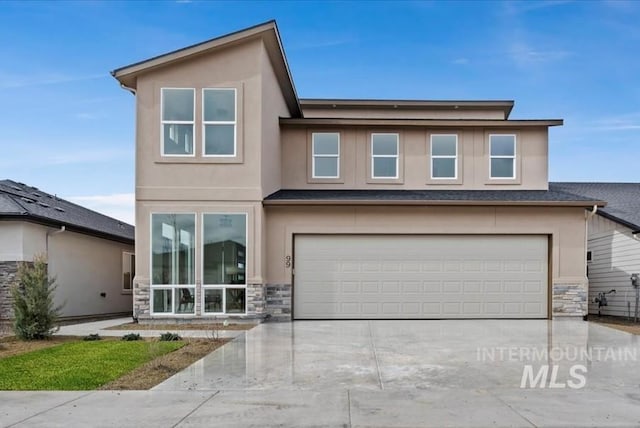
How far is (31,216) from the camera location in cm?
1373

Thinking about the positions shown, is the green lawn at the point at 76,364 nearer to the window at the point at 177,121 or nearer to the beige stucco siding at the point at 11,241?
the beige stucco siding at the point at 11,241

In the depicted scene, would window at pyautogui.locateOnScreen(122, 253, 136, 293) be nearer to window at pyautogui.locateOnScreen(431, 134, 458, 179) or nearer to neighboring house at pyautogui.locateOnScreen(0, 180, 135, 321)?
neighboring house at pyautogui.locateOnScreen(0, 180, 135, 321)

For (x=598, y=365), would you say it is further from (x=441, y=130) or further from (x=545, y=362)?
(x=441, y=130)

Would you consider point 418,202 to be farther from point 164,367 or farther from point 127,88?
point 164,367

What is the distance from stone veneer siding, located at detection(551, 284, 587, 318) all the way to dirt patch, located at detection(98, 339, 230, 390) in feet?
31.3

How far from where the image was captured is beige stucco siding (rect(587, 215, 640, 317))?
1557 cm

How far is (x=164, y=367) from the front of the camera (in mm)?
A: 7883

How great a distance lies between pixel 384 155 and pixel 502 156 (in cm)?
379

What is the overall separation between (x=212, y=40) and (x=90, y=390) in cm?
1005

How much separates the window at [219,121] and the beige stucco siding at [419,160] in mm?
2999

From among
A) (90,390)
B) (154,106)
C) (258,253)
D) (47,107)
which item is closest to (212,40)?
(154,106)

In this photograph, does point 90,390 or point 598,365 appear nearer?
point 90,390

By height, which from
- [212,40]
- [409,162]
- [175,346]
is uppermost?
[212,40]

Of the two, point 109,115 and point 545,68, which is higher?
point 545,68
